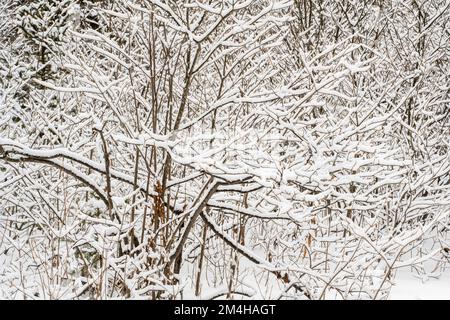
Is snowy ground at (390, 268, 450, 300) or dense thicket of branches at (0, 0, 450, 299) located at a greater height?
dense thicket of branches at (0, 0, 450, 299)

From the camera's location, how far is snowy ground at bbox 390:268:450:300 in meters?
5.05

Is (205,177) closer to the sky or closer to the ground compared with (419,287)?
closer to the sky

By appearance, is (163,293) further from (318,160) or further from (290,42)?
(290,42)

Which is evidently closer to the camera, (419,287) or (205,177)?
(205,177)

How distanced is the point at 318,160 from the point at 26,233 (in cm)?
423

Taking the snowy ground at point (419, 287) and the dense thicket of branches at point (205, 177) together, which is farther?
the snowy ground at point (419, 287)

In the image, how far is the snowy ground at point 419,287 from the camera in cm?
505

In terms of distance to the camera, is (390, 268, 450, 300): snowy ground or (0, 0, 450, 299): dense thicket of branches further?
(390, 268, 450, 300): snowy ground

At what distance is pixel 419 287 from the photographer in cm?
557

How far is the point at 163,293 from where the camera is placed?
14.2 feet
